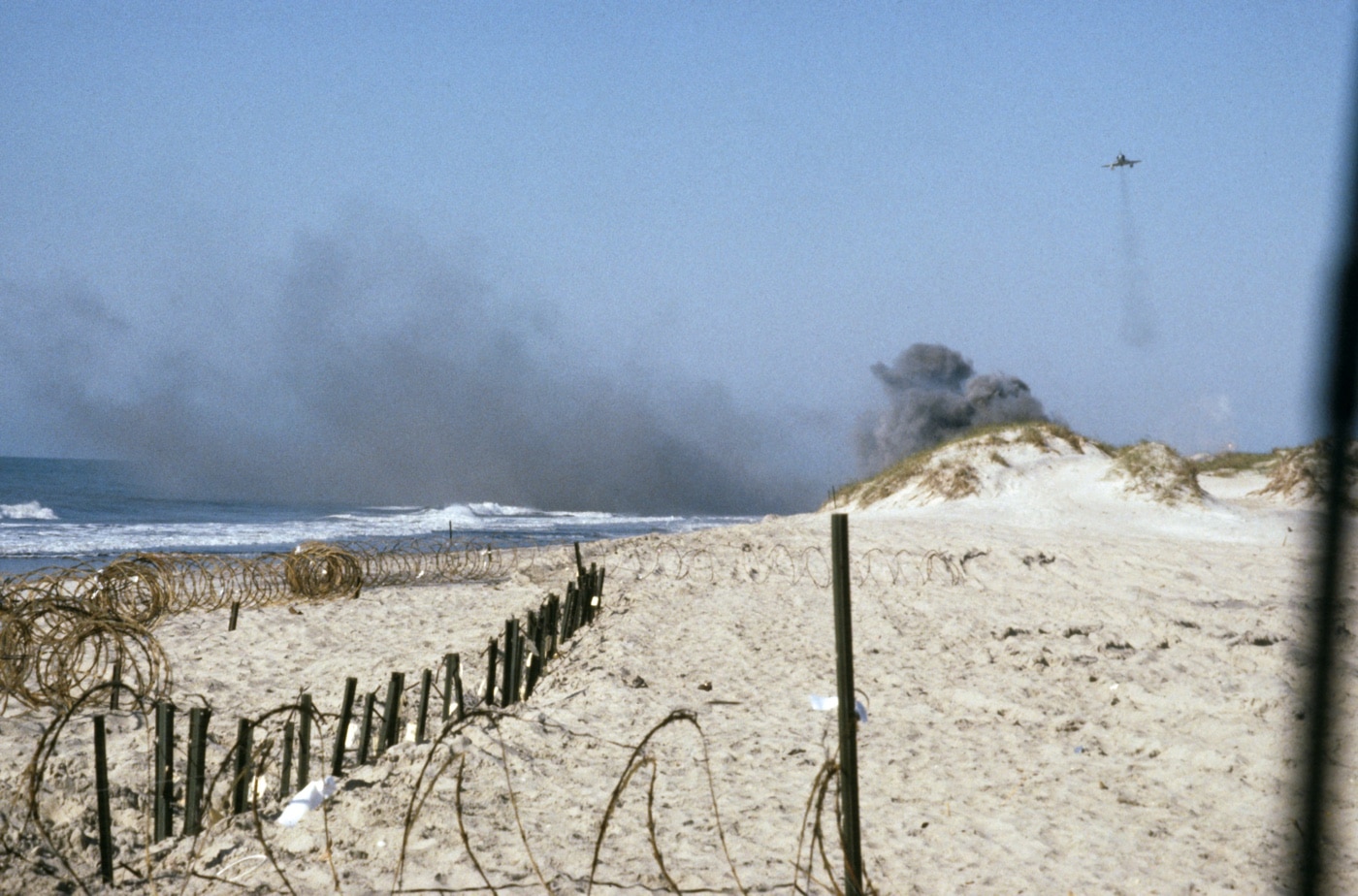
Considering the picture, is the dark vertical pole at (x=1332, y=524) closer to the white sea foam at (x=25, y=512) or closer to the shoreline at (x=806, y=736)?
the shoreline at (x=806, y=736)

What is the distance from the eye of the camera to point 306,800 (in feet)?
15.2

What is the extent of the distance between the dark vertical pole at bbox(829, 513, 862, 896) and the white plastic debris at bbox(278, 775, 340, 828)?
2.27 m

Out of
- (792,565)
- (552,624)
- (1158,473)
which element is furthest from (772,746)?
(1158,473)

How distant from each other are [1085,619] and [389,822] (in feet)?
28.2

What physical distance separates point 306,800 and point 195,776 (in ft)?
5.41

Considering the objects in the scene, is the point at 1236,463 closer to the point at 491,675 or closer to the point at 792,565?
the point at 792,565

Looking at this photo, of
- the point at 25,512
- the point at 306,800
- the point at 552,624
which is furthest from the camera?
the point at 25,512

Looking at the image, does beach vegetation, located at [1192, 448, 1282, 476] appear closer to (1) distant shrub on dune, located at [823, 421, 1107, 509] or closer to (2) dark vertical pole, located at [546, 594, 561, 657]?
(1) distant shrub on dune, located at [823, 421, 1107, 509]

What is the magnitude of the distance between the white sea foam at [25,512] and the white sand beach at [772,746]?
38.4 meters

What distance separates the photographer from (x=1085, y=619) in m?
11.9

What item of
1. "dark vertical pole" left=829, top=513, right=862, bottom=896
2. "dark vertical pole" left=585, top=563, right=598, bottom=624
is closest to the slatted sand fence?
"dark vertical pole" left=829, top=513, right=862, bottom=896

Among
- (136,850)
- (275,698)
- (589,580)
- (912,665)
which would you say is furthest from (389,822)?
(589,580)

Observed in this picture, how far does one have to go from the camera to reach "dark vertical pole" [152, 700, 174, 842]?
225 inches

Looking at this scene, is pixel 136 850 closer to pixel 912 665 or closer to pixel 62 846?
pixel 62 846
